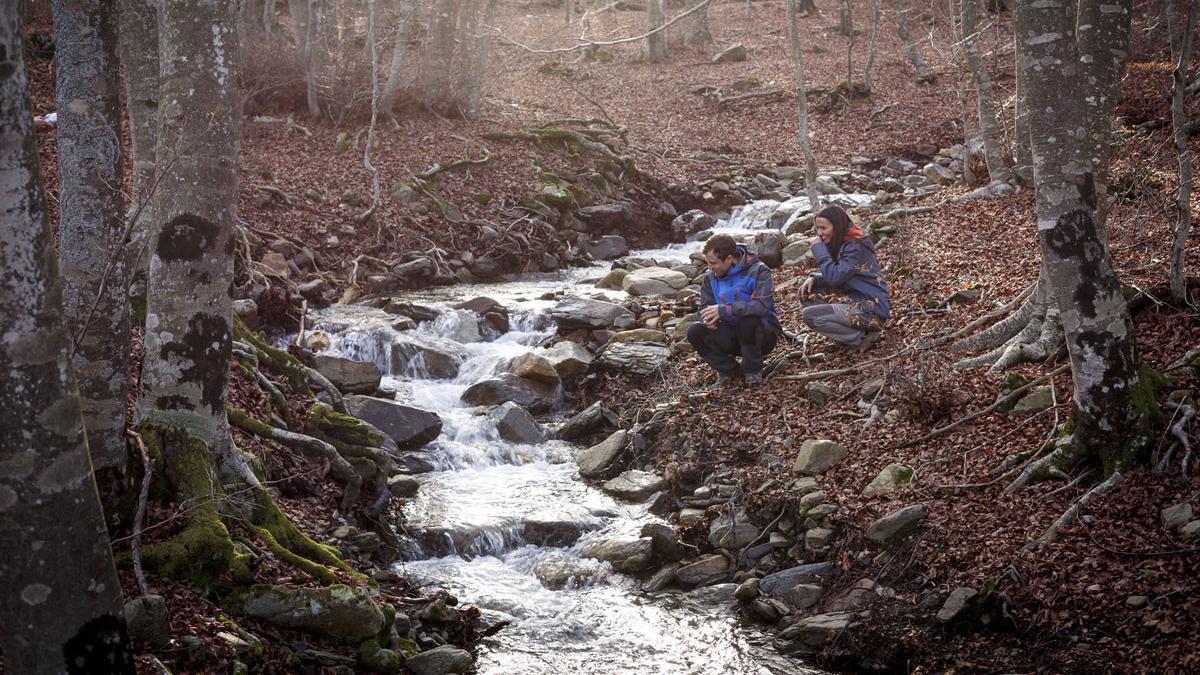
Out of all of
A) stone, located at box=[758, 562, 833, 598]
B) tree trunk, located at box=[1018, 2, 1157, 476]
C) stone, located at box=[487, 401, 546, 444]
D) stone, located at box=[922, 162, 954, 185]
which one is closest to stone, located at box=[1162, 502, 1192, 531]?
tree trunk, located at box=[1018, 2, 1157, 476]

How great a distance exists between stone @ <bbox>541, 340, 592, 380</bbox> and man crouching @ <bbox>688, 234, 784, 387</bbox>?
2096 mm

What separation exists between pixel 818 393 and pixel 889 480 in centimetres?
167

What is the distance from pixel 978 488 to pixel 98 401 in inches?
212

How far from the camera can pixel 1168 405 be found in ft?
19.7

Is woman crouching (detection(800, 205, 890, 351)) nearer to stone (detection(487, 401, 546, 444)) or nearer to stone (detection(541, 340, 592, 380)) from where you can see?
stone (detection(541, 340, 592, 380))

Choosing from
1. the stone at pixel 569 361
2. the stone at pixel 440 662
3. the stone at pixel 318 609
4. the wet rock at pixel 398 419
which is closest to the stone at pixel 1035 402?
the stone at pixel 440 662

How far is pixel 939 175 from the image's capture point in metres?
17.1

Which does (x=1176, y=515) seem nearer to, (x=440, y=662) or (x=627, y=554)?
(x=627, y=554)

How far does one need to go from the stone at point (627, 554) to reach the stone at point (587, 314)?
471cm

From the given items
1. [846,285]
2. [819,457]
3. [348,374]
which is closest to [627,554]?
[819,457]

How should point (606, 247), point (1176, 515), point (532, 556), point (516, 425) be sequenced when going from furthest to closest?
point (606, 247) < point (516, 425) < point (532, 556) < point (1176, 515)

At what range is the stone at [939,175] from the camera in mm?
16859

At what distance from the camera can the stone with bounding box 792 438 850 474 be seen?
7516mm

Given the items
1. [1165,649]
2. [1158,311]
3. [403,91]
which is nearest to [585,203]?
[403,91]
